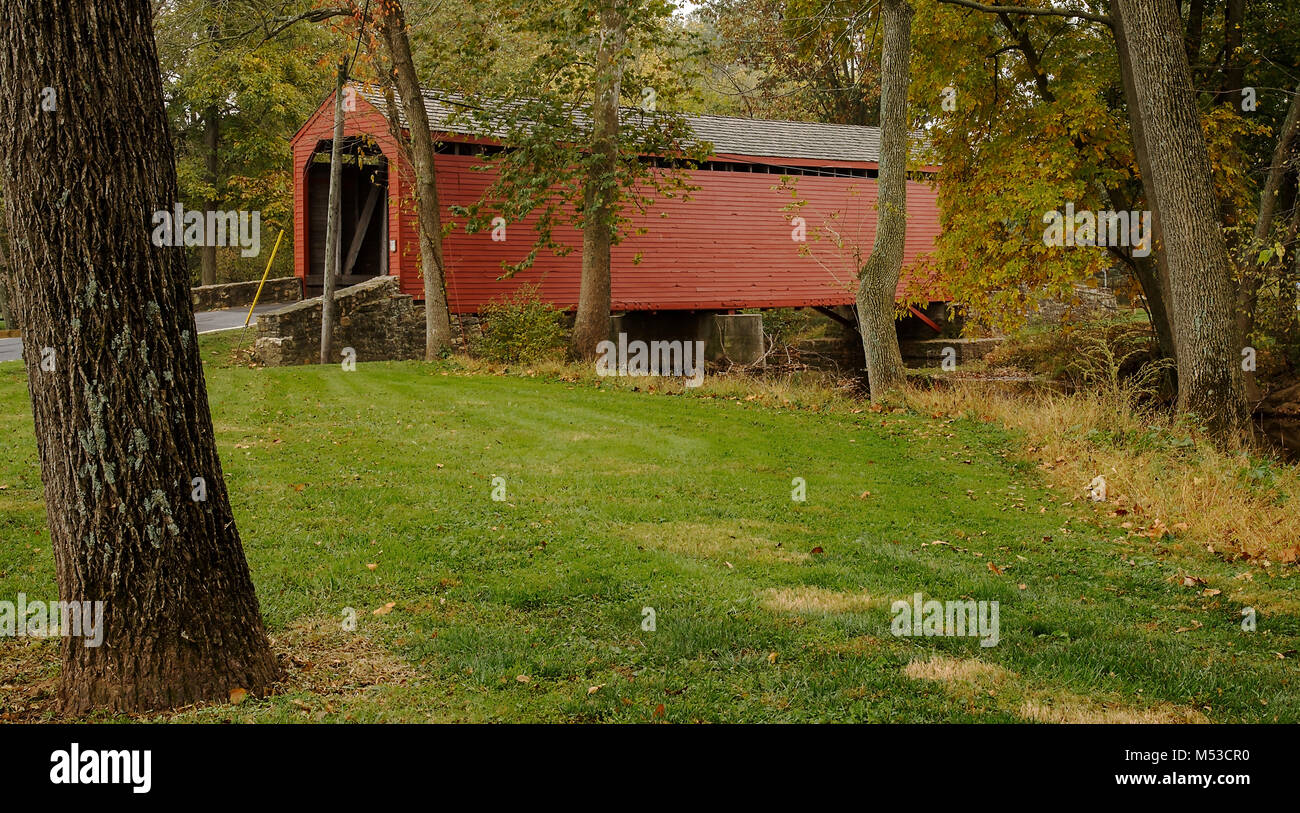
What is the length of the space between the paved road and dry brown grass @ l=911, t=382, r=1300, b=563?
50.9 feet

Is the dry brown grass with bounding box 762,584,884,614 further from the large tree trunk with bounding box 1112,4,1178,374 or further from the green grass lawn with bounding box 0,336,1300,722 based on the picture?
the large tree trunk with bounding box 1112,4,1178,374

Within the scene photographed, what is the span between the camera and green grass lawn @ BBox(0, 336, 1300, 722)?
3.82 meters

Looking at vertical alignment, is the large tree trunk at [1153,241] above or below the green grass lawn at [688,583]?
above

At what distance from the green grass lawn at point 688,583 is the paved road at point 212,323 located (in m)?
8.84

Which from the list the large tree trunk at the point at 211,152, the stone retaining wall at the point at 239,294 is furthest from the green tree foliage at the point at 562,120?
the large tree trunk at the point at 211,152

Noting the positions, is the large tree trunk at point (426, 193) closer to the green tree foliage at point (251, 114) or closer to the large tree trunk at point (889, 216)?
the large tree trunk at point (889, 216)

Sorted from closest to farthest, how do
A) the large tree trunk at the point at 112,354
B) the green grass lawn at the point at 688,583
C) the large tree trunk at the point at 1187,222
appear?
the large tree trunk at the point at 112,354
the green grass lawn at the point at 688,583
the large tree trunk at the point at 1187,222

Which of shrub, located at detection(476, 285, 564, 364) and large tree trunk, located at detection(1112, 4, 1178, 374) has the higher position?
large tree trunk, located at detection(1112, 4, 1178, 374)

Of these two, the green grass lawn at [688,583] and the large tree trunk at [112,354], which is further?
the green grass lawn at [688,583]

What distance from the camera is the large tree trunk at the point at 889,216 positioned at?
13.0 meters

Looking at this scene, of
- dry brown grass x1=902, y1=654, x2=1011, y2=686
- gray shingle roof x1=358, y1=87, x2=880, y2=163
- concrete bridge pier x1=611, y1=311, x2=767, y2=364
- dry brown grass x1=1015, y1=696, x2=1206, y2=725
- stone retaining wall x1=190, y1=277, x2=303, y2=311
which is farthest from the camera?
stone retaining wall x1=190, y1=277, x2=303, y2=311

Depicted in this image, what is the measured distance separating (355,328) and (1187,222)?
1522 centimetres

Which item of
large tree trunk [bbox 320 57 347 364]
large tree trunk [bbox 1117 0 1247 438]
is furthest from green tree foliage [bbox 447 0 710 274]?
large tree trunk [bbox 1117 0 1247 438]
